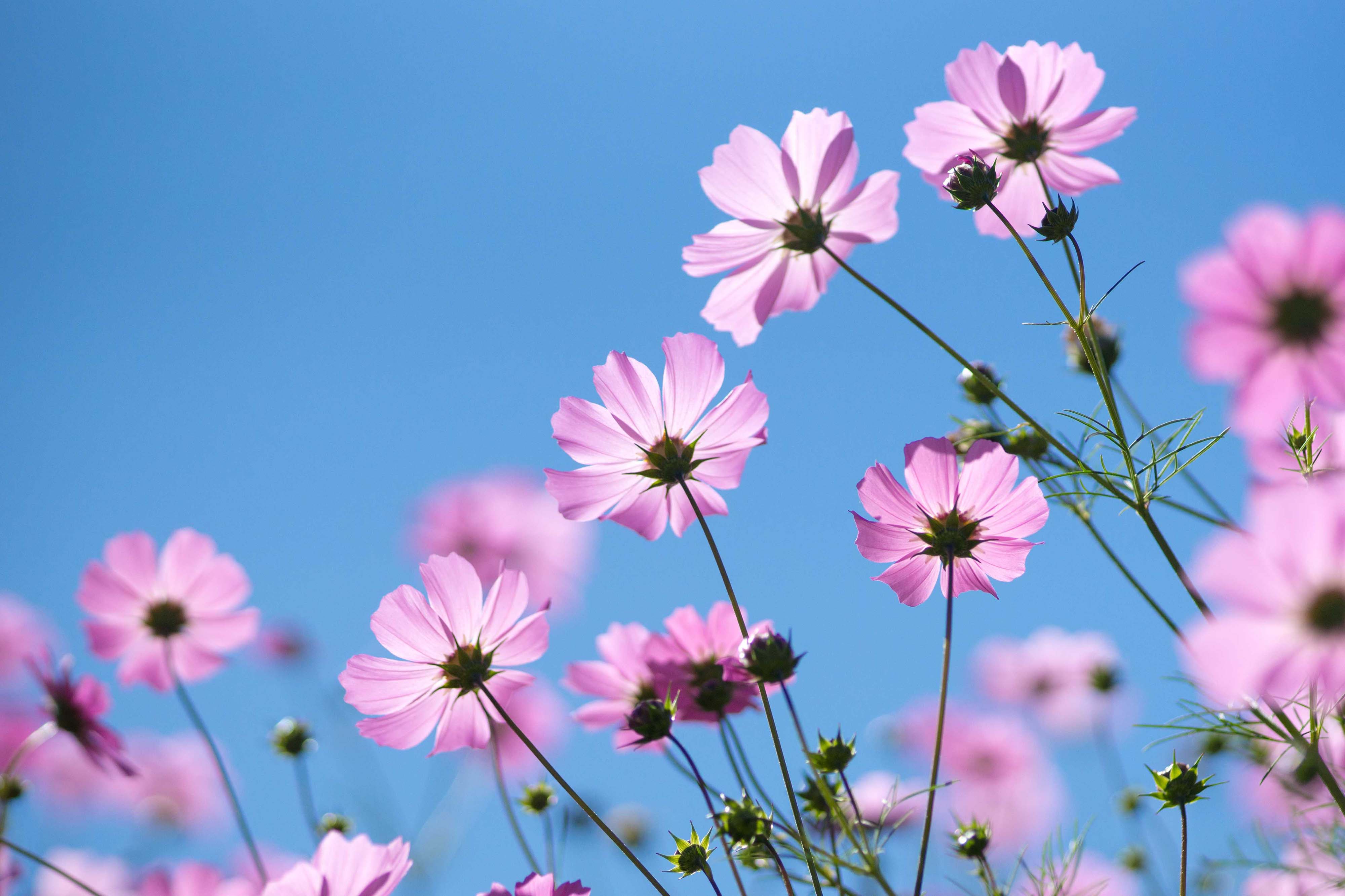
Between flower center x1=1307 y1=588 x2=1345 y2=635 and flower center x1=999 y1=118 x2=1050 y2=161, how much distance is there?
616 millimetres

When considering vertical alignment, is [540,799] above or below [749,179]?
below

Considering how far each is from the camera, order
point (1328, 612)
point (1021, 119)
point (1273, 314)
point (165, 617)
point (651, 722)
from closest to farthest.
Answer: point (1328, 612)
point (1273, 314)
point (651, 722)
point (1021, 119)
point (165, 617)

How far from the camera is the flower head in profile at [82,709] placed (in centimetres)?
108

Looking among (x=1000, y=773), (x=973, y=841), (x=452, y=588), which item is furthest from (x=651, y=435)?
(x=1000, y=773)

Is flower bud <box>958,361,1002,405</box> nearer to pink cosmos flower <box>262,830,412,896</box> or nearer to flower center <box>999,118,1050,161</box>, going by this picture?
flower center <box>999,118,1050,161</box>

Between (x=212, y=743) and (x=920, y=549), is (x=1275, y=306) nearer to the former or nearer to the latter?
(x=920, y=549)

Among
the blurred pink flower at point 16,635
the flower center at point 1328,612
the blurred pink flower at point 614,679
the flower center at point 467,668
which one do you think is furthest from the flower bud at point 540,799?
the blurred pink flower at point 16,635

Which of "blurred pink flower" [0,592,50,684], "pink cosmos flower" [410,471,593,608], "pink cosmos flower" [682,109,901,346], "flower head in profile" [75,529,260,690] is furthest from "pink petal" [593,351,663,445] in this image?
"blurred pink flower" [0,592,50,684]

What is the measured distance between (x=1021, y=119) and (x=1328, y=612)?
64 centimetres

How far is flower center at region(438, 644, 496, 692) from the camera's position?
2.49 ft

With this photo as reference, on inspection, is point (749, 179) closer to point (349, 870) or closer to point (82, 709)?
point (349, 870)

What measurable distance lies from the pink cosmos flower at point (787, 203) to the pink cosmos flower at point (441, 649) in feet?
1.22

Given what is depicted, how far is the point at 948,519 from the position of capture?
74 cm

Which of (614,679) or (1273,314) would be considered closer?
(1273,314)
